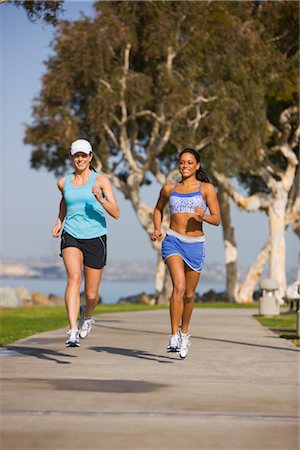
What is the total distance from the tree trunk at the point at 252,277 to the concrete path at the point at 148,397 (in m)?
33.1

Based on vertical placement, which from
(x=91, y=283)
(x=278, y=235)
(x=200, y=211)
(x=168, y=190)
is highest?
(x=278, y=235)

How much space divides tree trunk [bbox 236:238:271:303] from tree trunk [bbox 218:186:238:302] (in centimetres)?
35

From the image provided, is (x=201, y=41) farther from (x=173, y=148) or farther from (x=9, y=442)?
(x=9, y=442)

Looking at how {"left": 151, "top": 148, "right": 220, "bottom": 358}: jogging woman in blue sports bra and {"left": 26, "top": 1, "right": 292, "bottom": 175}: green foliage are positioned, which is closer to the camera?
{"left": 151, "top": 148, "right": 220, "bottom": 358}: jogging woman in blue sports bra

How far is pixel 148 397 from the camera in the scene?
8.12 metres

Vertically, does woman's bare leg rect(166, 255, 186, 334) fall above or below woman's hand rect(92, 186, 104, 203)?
below

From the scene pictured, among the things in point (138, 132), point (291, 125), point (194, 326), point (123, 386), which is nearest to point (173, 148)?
point (138, 132)

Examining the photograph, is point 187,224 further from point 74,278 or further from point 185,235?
point 74,278

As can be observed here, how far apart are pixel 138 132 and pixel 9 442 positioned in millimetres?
38482

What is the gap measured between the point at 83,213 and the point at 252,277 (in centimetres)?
3619

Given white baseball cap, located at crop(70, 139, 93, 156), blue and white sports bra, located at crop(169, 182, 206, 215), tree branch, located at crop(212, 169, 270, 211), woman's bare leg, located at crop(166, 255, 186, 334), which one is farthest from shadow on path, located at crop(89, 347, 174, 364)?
tree branch, located at crop(212, 169, 270, 211)

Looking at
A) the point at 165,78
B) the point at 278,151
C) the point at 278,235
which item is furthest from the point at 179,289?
the point at 278,151

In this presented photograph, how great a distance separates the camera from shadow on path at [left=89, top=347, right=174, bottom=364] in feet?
37.8

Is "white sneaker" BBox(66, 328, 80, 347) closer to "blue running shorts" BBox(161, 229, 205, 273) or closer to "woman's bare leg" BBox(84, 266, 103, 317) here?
"woman's bare leg" BBox(84, 266, 103, 317)
